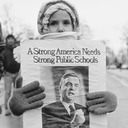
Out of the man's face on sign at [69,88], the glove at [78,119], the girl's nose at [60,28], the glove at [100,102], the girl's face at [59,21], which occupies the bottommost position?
the glove at [78,119]

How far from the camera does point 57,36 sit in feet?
5.44

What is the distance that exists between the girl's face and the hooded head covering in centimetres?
3

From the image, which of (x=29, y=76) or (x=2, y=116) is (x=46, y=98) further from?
(x=2, y=116)

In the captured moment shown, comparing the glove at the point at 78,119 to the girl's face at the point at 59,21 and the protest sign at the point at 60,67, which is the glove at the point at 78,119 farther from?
the girl's face at the point at 59,21

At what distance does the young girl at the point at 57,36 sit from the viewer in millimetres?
1538

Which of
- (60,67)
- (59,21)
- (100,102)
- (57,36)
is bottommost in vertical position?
(100,102)

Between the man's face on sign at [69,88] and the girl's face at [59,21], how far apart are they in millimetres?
422

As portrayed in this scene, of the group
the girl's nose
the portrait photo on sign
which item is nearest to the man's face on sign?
the portrait photo on sign

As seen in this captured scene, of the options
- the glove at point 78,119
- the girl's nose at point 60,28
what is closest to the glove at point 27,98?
the glove at point 78,119

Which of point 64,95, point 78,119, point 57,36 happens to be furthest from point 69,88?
point 57,36

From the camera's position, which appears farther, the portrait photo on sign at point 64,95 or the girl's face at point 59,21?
the girl's face at point 59,21

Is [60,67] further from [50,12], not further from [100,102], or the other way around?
[50,12]

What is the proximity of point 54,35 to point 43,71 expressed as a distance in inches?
10.4

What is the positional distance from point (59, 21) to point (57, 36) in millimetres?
221
